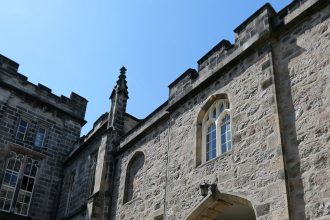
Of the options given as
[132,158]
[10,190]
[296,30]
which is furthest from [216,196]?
[10,190]

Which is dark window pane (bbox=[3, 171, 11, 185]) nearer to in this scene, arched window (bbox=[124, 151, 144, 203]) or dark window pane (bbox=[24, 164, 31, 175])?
dark window pane (bbox=[24, 164, 31, 175])

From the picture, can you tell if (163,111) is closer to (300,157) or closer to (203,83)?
(203,83)

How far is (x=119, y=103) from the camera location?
16.0m

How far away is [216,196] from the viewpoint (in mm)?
9148

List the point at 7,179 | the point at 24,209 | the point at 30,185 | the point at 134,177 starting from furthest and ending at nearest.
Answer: the point at 30,185
the point at 24,209
the point at 7,179
the point at 134,177

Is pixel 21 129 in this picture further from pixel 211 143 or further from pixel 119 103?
pixel 211 143

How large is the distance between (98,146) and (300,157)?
400 inches

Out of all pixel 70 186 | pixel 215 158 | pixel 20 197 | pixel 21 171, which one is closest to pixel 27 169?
pixel 21 171

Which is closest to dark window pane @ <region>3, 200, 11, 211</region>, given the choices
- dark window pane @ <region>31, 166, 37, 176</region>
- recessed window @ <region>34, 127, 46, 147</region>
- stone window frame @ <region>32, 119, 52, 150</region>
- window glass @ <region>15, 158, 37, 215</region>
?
window glass @ <region>15, 158, 37, 215</region>

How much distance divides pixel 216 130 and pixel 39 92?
39.1 feet

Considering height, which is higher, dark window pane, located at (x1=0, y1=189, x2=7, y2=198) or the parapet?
the parapet

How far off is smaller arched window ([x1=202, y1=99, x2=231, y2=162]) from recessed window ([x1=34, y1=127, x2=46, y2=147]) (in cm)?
1037

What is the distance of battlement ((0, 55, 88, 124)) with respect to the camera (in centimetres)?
1856

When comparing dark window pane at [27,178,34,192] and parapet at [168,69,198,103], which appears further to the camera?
dark window pane at [27,178,34,192]
